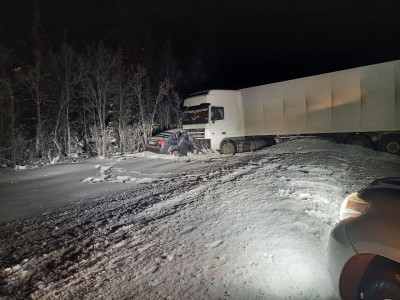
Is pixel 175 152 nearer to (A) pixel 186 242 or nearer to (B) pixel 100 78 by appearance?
(B) pixel 100 78

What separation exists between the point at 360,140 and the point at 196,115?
28.2 feet

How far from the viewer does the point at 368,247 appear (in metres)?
2.68

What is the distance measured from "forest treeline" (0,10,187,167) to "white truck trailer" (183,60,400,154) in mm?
6154

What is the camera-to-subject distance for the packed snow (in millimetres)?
3629

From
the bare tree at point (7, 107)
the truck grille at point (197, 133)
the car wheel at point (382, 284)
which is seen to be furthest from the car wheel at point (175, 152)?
the car wheel at point (382, 284)

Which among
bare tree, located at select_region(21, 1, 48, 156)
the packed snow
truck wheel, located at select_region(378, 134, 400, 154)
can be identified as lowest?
the packed snow

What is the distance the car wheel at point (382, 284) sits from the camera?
2637 mm

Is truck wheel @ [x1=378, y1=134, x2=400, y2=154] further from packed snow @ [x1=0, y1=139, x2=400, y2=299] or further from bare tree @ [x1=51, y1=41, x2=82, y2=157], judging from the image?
bare tree @ [x1=51, y1=41, x2=82, y2=157]

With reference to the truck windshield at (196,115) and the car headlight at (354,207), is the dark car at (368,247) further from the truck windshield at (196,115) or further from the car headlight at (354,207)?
the truck windshield at (196,115)

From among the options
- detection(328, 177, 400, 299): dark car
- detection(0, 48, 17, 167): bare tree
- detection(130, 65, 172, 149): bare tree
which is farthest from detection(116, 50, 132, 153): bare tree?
detection(328, 177, 400, 299): dark car

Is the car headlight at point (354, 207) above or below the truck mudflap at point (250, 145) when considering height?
above

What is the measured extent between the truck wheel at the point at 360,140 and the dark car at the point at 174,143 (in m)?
7.75

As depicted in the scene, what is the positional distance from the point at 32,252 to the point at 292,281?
3981 millimetres

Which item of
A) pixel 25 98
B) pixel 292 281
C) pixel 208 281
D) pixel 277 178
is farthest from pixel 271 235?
pixel 25 98
